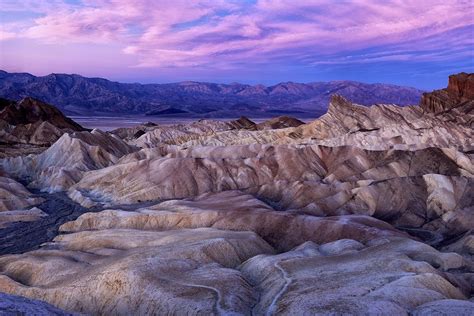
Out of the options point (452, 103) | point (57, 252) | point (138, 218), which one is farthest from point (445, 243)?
point (452, 103)

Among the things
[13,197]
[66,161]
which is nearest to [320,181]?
[13,197]

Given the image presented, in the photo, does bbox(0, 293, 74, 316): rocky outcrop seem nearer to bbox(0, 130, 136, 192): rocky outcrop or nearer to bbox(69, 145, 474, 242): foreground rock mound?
bbox(69, 145, 474, 242): foreground rock mound

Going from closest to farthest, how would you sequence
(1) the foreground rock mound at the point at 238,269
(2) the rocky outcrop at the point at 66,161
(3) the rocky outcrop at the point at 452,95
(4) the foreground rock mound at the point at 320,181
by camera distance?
1. (1) the foreground rock mound at the point at 238,269
2. (4) the foreground rock mound at the point at 320,181
3. (2) the rocky outcrop at the point at 66,161
4. (3) the rocky outcrop at the point at 452,95

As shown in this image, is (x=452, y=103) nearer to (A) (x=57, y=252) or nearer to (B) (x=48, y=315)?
(A) (x=57, y=252)

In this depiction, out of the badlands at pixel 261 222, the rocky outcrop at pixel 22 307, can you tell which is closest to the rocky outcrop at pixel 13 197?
the badlands at pixel 261 222

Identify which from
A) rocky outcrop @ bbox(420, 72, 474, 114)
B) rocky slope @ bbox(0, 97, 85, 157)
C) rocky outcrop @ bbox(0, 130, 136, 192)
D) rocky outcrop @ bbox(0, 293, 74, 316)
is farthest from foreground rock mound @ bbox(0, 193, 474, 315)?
rocky slope @ bbox(0, 97, 85, 157)

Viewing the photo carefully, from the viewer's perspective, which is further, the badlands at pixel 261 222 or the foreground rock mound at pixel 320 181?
the foreground rock mound at pixel 320 181

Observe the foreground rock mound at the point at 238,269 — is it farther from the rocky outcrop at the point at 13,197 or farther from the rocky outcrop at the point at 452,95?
the rocky outcrop at the point at 452,95
